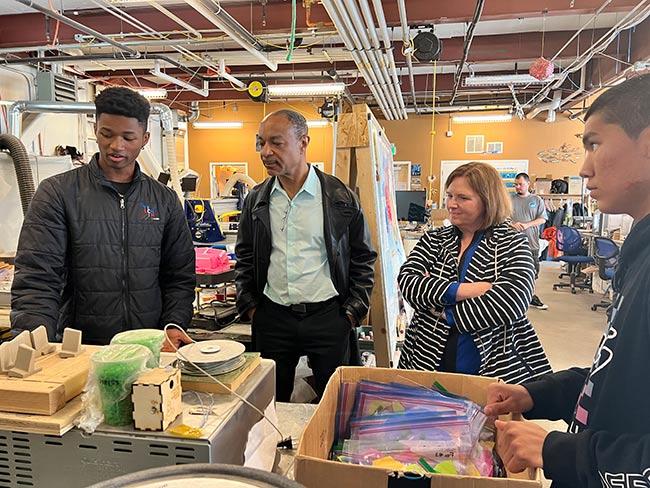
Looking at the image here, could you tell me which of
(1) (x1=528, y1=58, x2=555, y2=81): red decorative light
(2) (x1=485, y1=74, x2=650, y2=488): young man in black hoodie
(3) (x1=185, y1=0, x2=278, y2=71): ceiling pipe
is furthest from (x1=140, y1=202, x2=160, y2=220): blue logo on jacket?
(1) (x1=528, y1=58, x2=555, y2=81): red decorative light

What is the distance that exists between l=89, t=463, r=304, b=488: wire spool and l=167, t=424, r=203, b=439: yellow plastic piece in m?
0.10

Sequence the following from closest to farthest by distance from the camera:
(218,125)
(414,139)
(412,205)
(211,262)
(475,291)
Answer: (475,291)
(211,262)
(412,205)
(414,139)
(218,125)

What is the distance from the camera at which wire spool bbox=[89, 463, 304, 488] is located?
2.01 feet

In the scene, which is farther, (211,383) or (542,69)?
(542,69)

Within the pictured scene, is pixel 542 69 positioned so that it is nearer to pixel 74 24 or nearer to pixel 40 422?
pixel 74 24

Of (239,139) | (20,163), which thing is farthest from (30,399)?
(239,139)

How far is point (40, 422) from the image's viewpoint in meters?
0.77

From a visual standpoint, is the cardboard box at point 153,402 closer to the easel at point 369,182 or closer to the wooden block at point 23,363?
the wooden block at point 23,363

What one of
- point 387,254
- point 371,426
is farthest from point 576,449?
point 387,254

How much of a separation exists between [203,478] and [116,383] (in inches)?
9.5

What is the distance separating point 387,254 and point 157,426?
2.29m

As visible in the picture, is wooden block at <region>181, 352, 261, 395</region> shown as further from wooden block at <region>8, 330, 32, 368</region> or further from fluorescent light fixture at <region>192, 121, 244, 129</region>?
fluorescent light fixture at <region>192, 121, 244, 129</region>

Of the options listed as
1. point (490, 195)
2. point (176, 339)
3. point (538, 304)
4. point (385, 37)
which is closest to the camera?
point (176, 339)

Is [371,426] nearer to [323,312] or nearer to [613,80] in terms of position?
[323,312]
